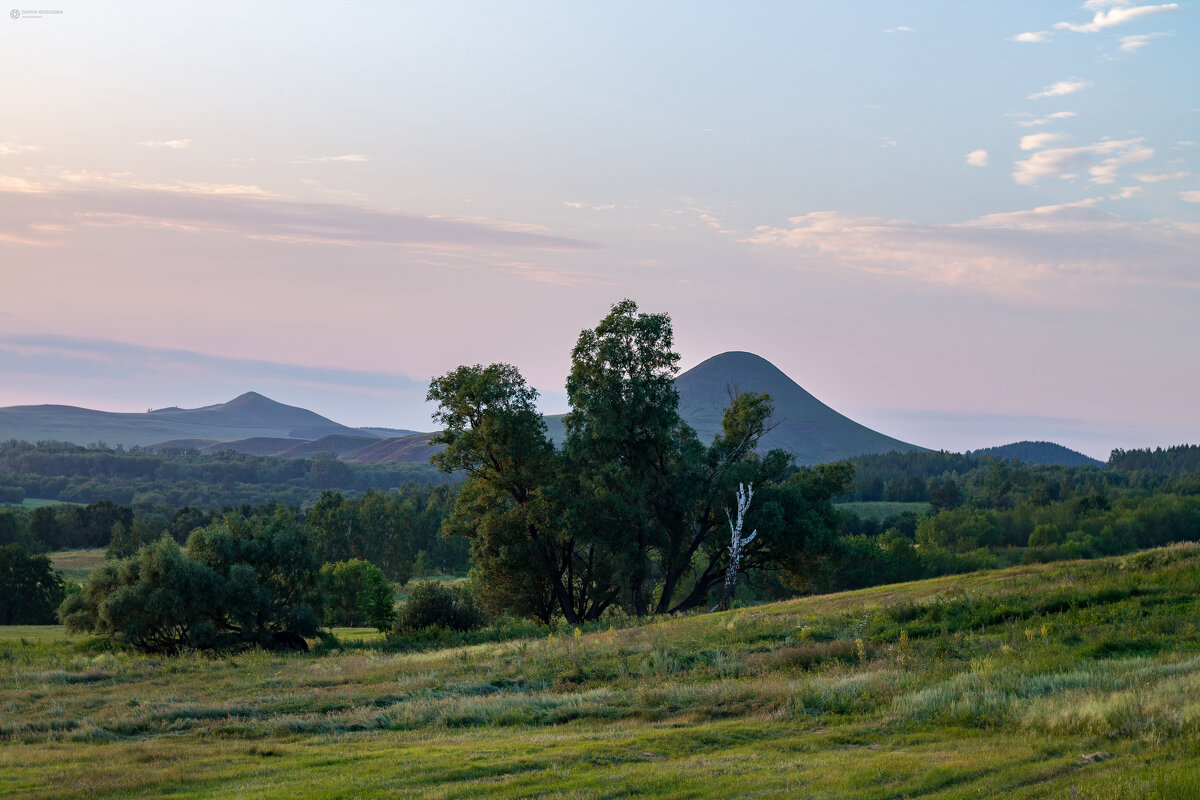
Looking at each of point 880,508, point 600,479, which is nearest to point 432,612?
point 600,479

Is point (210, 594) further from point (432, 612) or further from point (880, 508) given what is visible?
point (880, 508)

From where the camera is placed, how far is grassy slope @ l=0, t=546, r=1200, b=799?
11023mm

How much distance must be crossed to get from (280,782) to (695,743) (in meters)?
6.01

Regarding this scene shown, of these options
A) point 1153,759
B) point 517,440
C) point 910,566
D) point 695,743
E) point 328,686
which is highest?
point 517,440

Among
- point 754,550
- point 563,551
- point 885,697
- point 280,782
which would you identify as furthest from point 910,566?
point 280,782

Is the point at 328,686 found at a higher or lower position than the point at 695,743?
lower

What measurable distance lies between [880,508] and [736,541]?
12437 cm

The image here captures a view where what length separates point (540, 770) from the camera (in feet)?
40.0

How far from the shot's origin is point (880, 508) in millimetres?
159625

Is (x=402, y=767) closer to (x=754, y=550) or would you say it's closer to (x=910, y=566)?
(x=754, y=550)

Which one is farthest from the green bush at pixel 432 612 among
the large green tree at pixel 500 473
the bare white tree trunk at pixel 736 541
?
the bare white tree trunk at pixel 736 541

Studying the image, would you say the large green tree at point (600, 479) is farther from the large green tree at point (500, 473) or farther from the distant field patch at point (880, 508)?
the distant field patch at point (880, 508)

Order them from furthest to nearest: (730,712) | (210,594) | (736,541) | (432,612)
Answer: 1. (432,612)
2. (736,541)
3. (210,594)
4. (730,712)

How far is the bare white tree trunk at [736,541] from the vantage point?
1721 inches
